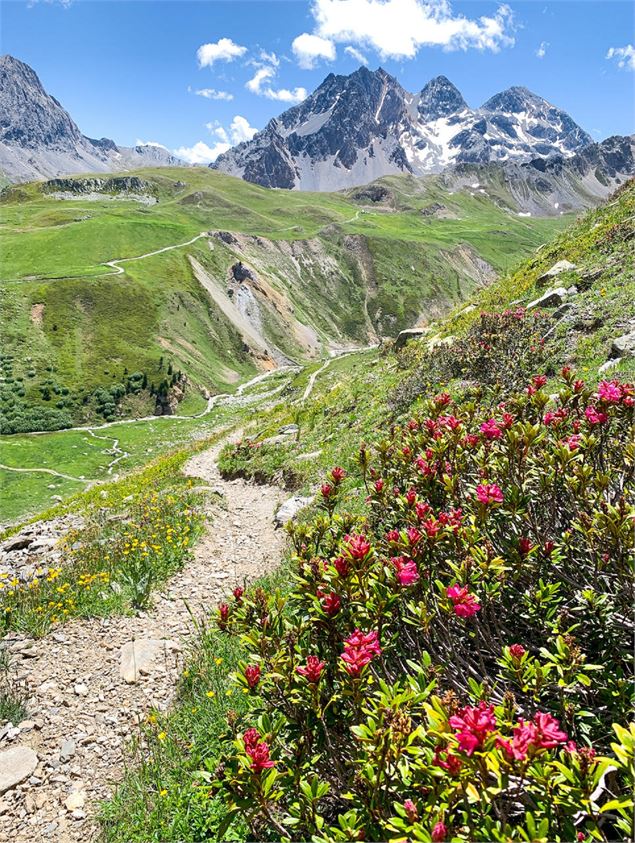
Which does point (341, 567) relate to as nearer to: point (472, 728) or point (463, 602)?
point (463, 602)

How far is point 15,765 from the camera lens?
22.5 ft

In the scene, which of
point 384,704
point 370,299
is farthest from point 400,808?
point 370,299

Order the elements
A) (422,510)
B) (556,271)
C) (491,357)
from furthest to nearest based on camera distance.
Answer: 1. (556,271)
2. (491,357)
3. (422,510)

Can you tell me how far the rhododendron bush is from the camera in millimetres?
2701

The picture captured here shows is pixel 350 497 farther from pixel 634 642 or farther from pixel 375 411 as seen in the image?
pixel 634 642

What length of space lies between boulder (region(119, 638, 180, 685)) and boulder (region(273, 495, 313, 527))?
5.33m

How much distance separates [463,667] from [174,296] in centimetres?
8902

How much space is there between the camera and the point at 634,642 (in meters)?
3.95

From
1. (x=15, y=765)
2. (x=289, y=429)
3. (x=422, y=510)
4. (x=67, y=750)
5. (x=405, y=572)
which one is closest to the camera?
(x=405, y=572)

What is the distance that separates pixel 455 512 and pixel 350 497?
7840 millimetres

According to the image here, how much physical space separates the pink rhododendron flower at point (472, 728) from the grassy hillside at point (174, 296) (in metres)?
61.6

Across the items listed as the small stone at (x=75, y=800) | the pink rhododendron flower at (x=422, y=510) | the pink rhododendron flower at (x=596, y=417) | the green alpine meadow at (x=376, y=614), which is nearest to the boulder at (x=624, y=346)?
the green alpine meadow at (x=376, y=614)

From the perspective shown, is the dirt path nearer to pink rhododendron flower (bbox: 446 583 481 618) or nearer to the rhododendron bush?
the rhododendron bush

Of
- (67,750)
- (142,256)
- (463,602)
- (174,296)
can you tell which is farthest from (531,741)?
(142,256)
